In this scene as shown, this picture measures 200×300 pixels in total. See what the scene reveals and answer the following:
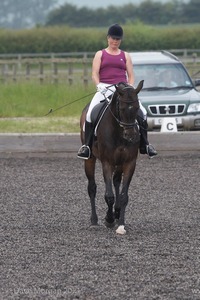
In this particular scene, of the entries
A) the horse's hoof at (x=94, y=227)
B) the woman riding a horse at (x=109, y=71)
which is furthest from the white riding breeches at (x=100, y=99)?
the horse's hoof at (x=94, y=227)

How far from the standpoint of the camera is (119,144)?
10273 millimetres

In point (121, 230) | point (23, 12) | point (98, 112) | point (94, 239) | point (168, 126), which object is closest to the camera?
point (94, 239)

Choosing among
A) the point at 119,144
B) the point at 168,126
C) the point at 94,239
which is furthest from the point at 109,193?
the point at 168,126

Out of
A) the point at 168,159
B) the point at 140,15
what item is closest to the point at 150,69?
the point at 168,159

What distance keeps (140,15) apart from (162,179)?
3376 inches

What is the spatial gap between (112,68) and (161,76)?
874 cm

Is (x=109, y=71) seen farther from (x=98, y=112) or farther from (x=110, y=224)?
(x=110, y=224)

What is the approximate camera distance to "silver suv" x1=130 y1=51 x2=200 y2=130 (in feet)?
60.3

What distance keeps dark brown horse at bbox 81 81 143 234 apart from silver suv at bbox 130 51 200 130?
7.73 m

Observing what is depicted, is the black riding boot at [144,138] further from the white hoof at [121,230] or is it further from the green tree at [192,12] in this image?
the green tree at [192,12]

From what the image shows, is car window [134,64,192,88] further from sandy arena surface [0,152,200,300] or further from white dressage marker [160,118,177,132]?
sandy arena surface [0,152,200,300]

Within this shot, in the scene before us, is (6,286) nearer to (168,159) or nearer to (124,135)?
(124,135)

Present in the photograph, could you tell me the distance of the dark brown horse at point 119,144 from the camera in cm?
989

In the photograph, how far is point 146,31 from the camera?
63000 millimetres
